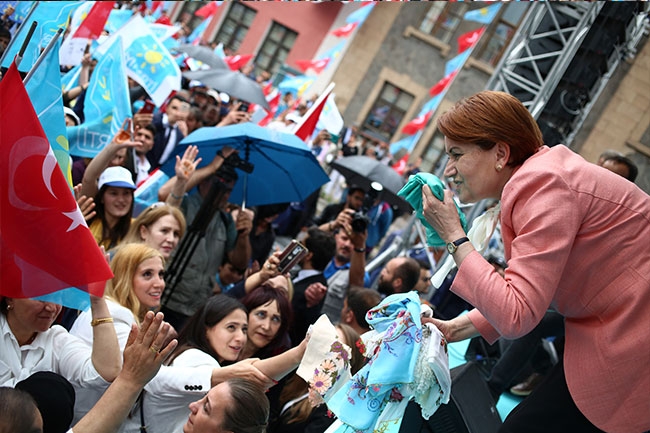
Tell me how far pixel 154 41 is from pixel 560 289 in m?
5.58

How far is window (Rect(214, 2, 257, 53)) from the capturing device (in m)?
26.1

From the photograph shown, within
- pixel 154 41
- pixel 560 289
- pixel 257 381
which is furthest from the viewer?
pixel 154 41

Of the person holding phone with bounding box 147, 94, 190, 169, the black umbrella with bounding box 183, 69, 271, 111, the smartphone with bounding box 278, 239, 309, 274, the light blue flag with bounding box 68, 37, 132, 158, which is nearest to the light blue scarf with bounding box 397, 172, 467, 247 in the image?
the smartphone with bounding box 278, 239, 309, 274

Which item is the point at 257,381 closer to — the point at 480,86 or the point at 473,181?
the point at 473,181

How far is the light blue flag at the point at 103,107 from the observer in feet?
16.1

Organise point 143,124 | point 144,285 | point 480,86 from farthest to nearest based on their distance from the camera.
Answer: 1. point 480,86
2. point 143,124
3. point 144,285

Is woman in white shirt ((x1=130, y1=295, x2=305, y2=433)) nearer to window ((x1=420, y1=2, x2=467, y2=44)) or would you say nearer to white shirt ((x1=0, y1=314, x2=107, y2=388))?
white shirt ((x1=0, y1=314, x2=107, y2=388))

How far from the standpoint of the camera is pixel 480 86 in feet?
69.7

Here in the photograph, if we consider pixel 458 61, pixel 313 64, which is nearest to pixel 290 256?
pixel 458 61

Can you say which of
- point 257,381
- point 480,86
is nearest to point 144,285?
point 257,381

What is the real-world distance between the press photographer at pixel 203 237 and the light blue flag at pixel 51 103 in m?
1.73

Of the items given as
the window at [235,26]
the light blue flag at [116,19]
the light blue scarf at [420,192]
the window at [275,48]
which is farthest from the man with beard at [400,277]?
the window at [235,26]

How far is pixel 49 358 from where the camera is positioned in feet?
9.12

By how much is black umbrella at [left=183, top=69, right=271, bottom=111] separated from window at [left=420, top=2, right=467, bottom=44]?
13.6m
